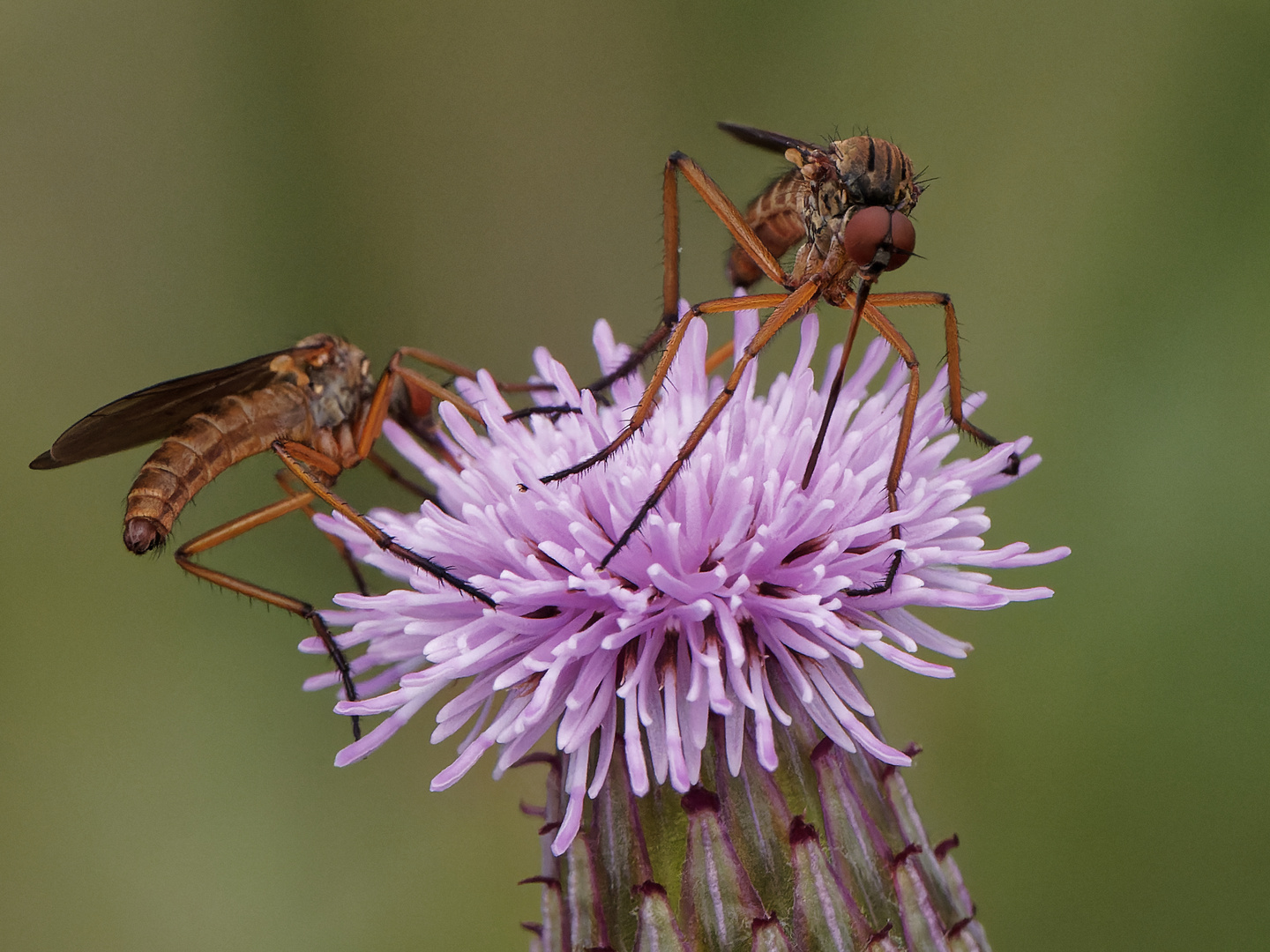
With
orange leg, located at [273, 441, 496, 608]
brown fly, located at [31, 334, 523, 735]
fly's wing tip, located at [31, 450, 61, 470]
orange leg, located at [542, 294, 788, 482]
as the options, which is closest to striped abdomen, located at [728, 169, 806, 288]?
orange leg, located at [542, 294, 788, 482]

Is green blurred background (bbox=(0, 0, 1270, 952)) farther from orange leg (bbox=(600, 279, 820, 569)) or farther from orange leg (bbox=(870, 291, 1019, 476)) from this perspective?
orange leg (bbox=(600, 279, 820, 569))

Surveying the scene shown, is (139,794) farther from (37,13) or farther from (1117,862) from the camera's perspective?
(37,13)

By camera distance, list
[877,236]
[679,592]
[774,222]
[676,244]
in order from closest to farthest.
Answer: [679,592], [877,236], [676,244], [774,222]

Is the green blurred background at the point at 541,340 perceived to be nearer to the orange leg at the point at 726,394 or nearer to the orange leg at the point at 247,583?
the orange leg at the point at 247,583

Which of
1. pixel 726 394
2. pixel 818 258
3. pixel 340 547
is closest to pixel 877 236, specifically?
pixel 818 258

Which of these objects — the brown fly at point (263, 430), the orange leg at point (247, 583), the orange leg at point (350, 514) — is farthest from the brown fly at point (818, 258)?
the orange leg at point (247, 583)

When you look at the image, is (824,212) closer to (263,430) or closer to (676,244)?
(676,244)

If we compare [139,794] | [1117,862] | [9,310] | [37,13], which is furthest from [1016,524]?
[37,13]
